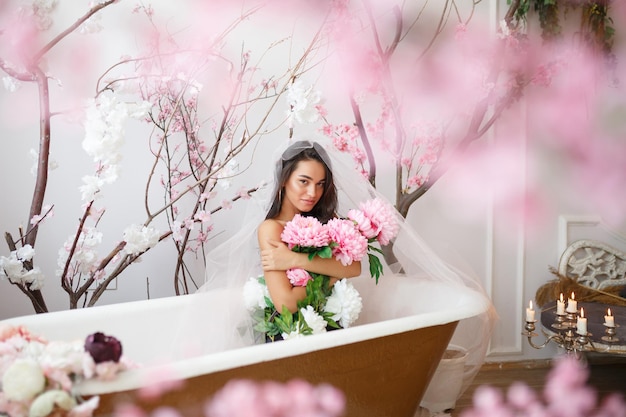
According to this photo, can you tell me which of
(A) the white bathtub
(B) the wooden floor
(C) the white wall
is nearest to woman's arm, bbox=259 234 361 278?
(A) the white bathtub

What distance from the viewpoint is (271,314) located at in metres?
2.18

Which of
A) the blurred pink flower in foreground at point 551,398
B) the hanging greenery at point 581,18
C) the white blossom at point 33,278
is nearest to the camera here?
the white blossom at point 33,278

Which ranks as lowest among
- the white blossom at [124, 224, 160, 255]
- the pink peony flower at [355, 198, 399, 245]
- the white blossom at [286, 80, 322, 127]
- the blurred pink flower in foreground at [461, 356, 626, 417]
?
the blurred pink flower in foreground at [461, 356, 626, 417]

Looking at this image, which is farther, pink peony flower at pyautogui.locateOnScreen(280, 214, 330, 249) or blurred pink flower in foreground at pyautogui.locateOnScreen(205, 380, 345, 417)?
pink peony flower at pyautogui.locateOnScreen(280, 214, 330, 249)

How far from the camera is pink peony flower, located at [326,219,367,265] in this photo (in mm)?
2090

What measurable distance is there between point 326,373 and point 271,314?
336 mm

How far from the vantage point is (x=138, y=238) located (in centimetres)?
239

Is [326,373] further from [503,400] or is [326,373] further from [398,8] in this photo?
[398,8]

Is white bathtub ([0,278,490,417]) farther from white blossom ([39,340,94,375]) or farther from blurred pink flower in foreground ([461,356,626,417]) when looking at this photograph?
blurred pink flower in foreground ([461,356,626,417])

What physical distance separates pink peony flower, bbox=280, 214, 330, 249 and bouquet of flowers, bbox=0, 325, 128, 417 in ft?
2.37

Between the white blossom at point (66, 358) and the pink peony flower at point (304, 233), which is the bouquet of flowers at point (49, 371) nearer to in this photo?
the white blossom at point (66, 358)

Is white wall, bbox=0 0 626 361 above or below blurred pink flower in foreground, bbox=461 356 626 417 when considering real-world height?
above

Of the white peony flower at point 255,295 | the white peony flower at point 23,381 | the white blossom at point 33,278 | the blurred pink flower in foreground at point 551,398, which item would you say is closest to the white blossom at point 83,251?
the white blossom at point 33,278

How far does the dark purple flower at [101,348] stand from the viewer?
1.46 m
